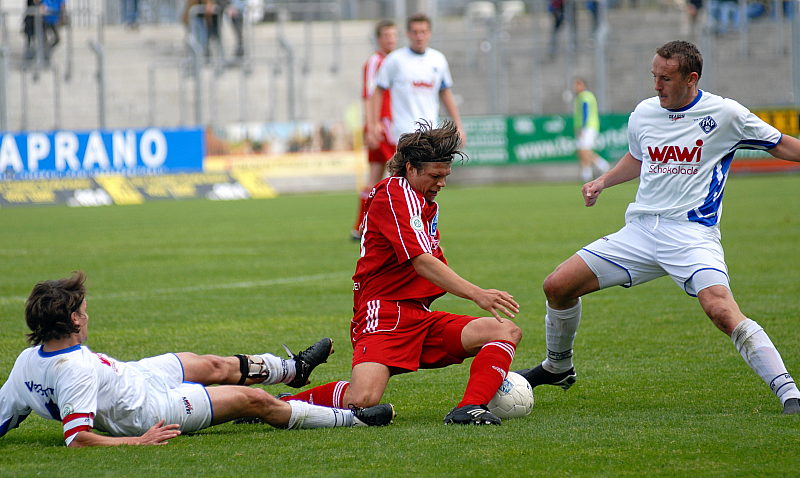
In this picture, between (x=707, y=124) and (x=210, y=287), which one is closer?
(x=707, y=124)

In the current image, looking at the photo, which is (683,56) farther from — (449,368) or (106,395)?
(106,395)

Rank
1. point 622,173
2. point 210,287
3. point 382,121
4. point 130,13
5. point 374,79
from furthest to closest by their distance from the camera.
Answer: point 130,13 < point 374,79 < point 382,121 < point 210,287 < point 622,173

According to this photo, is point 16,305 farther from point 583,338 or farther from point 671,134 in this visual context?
point 671,134

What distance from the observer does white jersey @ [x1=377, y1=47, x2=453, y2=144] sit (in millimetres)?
12836

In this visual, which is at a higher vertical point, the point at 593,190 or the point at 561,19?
the point at 561,19

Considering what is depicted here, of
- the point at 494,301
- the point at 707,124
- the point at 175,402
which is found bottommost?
the point at 175,402

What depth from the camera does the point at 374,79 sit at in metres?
13.6

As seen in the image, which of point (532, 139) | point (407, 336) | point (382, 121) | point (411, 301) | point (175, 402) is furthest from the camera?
point (532, 139)

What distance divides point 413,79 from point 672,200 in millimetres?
7341

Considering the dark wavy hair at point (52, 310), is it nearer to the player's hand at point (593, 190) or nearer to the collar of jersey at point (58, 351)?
the collar of jersey at point (58, 351)

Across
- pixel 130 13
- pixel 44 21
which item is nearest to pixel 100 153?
pixel 44 21

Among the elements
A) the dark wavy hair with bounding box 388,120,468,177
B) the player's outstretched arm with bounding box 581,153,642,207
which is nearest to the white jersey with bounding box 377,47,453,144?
the player's outstretched arm with bounding box 581,153,642,207

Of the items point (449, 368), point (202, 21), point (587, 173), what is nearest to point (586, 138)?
point (587, 173)

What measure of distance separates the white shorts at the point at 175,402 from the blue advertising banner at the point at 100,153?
60.3 ft
